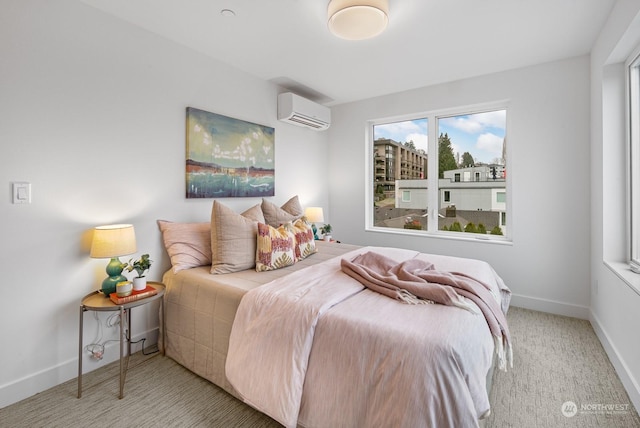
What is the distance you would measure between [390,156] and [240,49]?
8.00 ft

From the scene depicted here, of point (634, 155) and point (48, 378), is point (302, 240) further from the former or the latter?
point (634, 155)

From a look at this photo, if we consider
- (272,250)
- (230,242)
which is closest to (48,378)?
(230,242)

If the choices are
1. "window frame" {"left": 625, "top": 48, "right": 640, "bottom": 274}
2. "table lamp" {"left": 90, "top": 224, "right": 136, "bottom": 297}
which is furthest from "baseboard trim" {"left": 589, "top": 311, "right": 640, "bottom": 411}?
"table lamp" {"left": 90, "top": 224, "right": 136, "bottom": 297}

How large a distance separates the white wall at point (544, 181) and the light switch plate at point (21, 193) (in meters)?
3.84

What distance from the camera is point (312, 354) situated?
1.45 m

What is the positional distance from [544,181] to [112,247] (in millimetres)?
3873

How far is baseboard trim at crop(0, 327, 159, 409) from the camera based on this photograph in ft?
5.95

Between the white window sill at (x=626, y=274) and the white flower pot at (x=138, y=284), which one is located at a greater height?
the white window sill at (x=626, y=274)

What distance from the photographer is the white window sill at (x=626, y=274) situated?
1.87 metres

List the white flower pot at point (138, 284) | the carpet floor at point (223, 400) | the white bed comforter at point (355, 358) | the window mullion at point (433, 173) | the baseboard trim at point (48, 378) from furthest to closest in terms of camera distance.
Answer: the window mullion at point (433, 173), the white flower pot at point (138, 284), the baseboard trim at point (48, 378), the carpet floor at point (223, 400), the white bed comforter at point (355, 358)

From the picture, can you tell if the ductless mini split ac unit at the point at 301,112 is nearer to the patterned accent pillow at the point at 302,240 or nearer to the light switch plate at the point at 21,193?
the patterned accent pillow at the point at 302,240

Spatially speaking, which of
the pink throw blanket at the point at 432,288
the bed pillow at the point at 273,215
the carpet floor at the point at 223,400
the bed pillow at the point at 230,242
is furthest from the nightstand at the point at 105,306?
the pink throw blanket at the point at 432,288

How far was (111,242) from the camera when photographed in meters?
1.98

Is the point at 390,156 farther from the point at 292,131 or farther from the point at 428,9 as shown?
the point at 428,9
